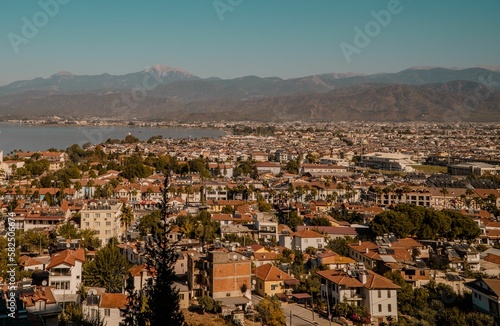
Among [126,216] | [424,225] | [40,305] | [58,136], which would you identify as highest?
[58,136]

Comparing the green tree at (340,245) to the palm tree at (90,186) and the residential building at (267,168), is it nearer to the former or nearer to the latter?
the palm tree at (90,186)

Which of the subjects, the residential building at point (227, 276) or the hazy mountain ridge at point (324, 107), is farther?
the hazy mountain ridge at point (324, 107)

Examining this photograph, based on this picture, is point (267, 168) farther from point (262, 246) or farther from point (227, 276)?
point (227, 276)

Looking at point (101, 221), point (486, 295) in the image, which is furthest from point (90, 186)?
point (486, 295)

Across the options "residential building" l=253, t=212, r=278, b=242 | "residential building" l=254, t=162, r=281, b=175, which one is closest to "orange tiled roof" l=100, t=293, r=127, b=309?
"residential building" l=253, t=212, r=278, b=242

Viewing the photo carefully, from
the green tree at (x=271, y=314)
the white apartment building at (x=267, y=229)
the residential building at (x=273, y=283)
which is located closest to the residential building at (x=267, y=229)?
the white apartment building at (x=267, y=229)

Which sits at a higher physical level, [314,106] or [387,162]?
[314,106]
